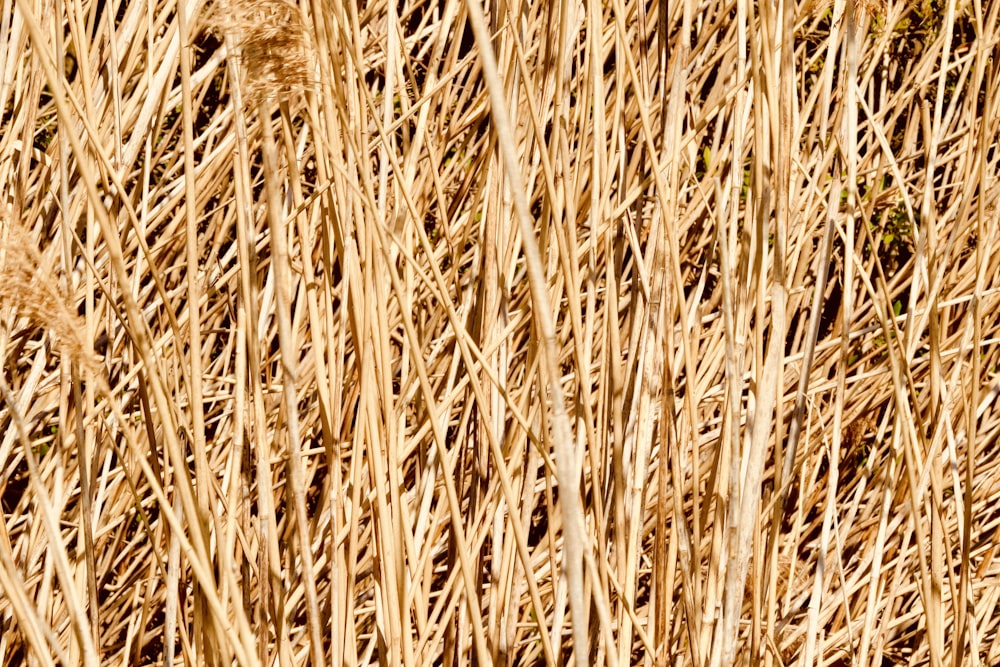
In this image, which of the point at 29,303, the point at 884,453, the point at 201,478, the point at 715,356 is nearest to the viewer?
the point at 29,303

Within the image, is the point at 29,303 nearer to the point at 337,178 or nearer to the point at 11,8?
the point at 337,178

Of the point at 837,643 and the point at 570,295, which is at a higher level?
the point at 570,295

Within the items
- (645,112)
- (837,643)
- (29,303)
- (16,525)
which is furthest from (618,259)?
(16,525)

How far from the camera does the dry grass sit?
535mm

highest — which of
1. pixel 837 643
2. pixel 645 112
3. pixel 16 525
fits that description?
pixel 645 112

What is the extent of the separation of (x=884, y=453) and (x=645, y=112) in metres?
1.00

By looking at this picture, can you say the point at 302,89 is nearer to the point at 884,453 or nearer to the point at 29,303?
the point at 29,303

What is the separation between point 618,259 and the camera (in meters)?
0.77

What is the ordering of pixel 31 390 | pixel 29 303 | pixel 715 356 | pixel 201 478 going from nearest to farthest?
pixel 29 303 < pixel 201 478 < pixel 31 390 < pixel 715 356

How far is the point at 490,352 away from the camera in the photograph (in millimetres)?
710

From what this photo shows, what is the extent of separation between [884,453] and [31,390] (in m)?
1.26

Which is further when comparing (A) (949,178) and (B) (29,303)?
(A) (949,178)

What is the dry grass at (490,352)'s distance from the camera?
0.53 meters

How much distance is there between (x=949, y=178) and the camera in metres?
1.46
